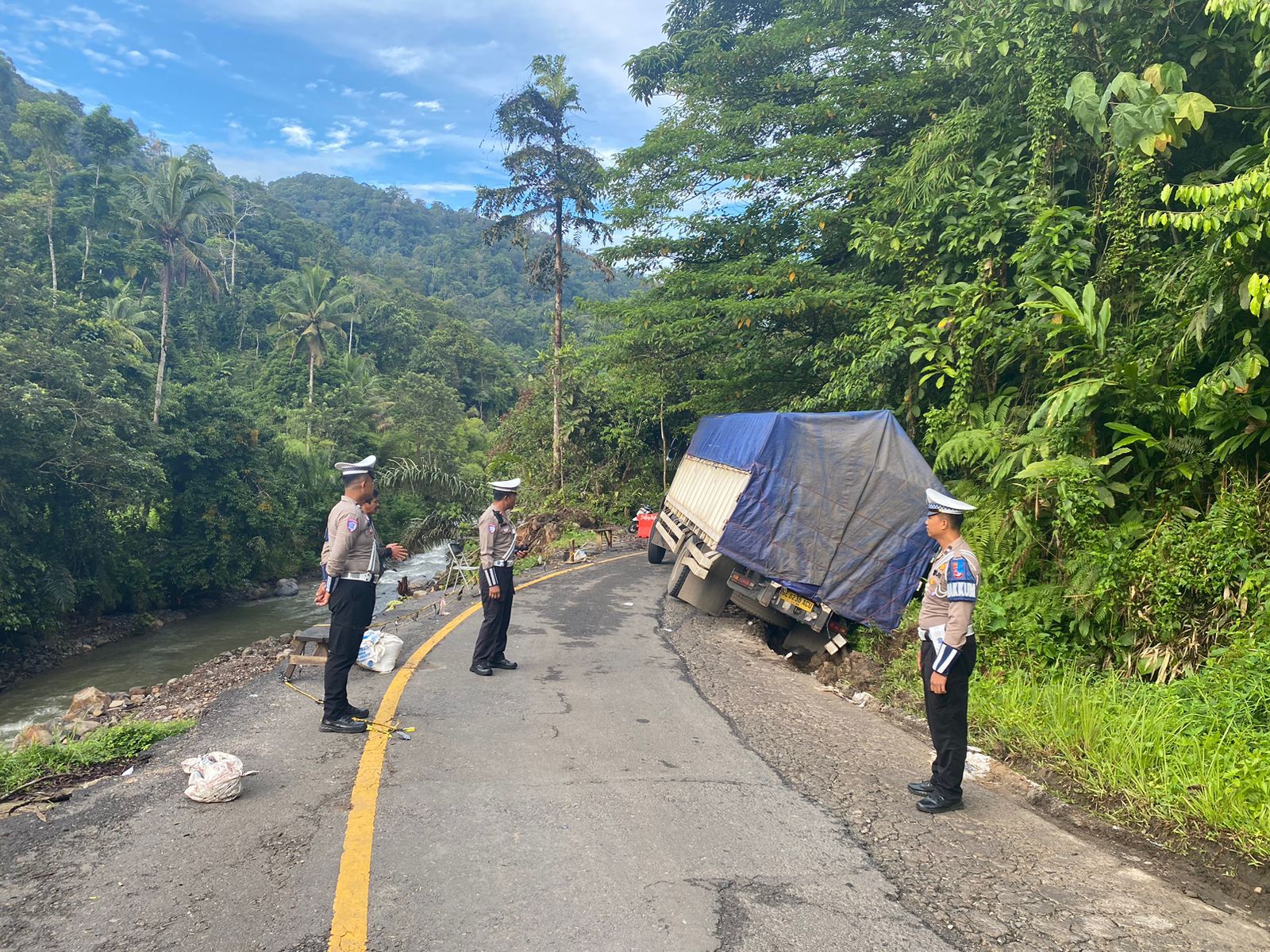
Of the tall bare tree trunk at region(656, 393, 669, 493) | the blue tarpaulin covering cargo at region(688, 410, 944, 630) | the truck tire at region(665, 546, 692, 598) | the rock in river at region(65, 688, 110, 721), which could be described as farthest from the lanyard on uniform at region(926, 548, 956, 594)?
the tall bare tree trunk at region(656, 393, 669, 493)

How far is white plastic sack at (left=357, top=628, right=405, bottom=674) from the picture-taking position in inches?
274

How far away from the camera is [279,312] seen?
53188 millimetres

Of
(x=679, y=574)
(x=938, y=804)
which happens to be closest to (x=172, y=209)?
(x=679, y=574)

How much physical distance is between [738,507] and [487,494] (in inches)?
1064

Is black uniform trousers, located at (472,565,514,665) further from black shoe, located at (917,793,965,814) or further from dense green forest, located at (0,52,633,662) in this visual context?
dense green forest, located at (0,52,633,662)

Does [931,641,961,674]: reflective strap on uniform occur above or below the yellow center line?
above

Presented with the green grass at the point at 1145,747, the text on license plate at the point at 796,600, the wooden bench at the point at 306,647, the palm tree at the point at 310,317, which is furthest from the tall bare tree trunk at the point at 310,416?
the green grass at the point at 1145,747

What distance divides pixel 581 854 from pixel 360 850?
1.01 m

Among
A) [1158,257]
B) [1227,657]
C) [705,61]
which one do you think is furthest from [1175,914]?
[705,61]

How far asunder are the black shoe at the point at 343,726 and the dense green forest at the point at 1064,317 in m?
4.40

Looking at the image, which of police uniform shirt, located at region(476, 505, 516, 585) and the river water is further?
the river water

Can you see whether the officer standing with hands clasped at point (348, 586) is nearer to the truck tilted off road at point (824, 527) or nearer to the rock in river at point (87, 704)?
the truck tilted off road at point (824, 527)

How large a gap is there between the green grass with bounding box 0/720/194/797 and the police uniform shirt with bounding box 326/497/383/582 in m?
1.58

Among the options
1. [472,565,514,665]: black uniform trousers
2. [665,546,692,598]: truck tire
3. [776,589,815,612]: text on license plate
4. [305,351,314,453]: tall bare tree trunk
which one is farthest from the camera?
[305,351,314,453]: tall bare tree trunk
